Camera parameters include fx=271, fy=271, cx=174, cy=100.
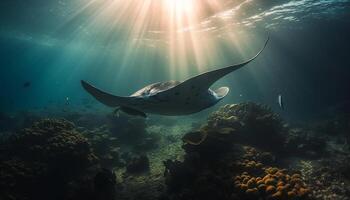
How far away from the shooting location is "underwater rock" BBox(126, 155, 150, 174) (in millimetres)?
11219

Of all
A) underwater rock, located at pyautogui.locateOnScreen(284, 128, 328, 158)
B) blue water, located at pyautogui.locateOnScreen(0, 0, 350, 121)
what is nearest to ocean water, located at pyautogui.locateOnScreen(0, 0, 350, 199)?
blue water, located at pyautogui.locateOnScreen(0, 0, 350, 121)

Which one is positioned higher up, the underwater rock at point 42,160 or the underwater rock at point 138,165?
the underwater rock at point 42,160

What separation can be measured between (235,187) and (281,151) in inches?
182

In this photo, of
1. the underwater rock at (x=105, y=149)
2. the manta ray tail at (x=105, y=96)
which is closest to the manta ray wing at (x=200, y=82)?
the manta ray tail at (x=105, y=96)

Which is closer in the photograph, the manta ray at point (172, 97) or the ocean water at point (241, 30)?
the manta ray at point (172, 97)

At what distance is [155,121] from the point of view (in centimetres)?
2728

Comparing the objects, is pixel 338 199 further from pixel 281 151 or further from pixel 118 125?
pixel 118 125

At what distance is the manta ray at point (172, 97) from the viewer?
6289mm

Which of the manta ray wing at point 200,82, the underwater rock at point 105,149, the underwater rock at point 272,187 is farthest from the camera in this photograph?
the underwater rock at point 105,149

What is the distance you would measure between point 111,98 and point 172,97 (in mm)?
1531

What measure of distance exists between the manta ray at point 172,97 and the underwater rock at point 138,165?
13.6 feet

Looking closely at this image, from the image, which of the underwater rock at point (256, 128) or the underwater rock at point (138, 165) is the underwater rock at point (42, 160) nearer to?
the underwater rock at point (138, 165)

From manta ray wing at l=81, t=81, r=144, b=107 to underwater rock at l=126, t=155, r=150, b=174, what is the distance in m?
4.78

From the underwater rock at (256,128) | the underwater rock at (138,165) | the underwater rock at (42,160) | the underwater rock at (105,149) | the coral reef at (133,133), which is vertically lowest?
the coral reef at (133,133)
